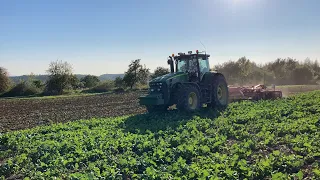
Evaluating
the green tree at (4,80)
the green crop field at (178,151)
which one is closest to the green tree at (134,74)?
the green tree at (4,80)

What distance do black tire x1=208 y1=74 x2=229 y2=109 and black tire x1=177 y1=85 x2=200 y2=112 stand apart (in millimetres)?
1201

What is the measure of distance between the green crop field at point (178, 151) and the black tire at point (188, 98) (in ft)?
4.20

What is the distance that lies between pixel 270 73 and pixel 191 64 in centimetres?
4672

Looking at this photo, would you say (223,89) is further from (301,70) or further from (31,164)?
(301,70)

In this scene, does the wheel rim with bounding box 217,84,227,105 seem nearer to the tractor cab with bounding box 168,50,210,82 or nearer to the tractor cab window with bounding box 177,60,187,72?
the tractor cab with bounding box 168,50,210,82

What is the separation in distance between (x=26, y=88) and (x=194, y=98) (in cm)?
3349

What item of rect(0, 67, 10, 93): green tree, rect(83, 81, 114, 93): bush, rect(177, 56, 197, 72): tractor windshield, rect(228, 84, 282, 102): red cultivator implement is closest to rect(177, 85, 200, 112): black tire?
rect(177, 56, 197, 72): tractor windshield

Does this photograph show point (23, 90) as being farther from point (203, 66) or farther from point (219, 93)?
point (203, 66)

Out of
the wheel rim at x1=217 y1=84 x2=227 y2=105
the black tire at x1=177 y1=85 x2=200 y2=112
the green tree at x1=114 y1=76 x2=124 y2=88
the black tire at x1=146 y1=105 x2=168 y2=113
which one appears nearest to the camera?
the black tire at x1=177 y1=85 x2=200 y2=112

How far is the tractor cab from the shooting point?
43.6 feet

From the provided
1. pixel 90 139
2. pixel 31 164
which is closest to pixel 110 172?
pixel 31 164

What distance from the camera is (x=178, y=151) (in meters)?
6.66

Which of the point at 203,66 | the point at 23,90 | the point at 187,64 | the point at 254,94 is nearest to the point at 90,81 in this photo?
the point at 23,90

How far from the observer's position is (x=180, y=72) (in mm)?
13227
